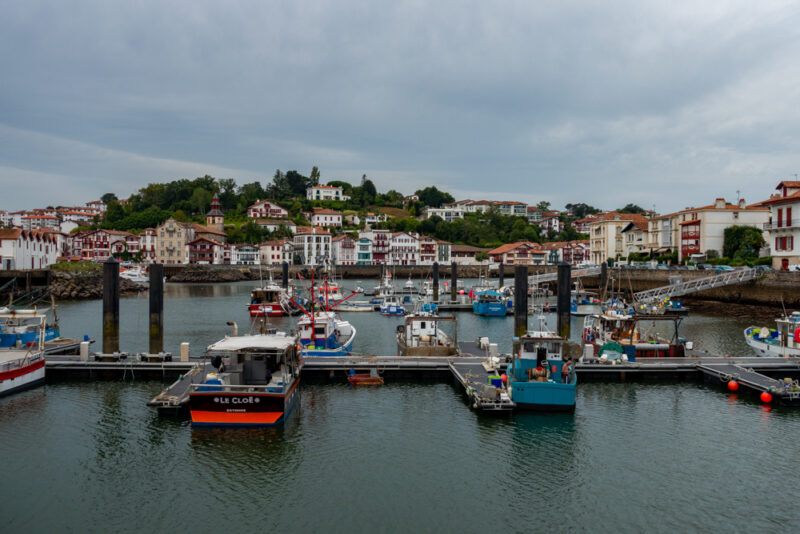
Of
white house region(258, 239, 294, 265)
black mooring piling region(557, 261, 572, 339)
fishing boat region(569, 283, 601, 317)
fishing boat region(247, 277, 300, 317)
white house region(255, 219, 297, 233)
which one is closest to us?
black mooring piling region(557, 261, 572, 339)

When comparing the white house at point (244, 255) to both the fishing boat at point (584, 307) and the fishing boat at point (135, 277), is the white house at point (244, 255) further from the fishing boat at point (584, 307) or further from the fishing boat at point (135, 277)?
the fishing boat at point (584, 307)

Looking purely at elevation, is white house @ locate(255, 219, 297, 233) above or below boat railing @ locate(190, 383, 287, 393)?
above

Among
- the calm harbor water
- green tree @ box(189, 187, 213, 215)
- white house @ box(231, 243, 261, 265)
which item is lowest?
the calm harbor water

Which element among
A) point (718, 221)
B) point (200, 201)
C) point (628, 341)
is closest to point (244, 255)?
point (200, 201)

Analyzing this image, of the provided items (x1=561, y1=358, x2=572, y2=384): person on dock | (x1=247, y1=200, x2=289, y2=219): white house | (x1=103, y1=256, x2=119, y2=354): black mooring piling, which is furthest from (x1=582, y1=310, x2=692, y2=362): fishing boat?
(x1=247, y1=200, x2=289, y2=219): white house

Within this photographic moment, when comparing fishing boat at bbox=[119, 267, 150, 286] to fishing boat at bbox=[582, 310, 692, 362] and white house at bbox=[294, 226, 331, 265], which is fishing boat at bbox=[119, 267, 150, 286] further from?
fishing boat at bbox=[582, 310, 692, 362]

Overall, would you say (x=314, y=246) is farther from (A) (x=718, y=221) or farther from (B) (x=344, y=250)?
(A) (x=718, y=221)

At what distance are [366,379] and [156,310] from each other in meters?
12.1

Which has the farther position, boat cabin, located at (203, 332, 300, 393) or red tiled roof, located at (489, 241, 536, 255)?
red tiled roof, located at (489, 241, 536, 255)

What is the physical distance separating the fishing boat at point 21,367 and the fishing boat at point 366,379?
13.8 metres

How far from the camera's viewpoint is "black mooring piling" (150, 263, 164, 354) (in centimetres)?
3047

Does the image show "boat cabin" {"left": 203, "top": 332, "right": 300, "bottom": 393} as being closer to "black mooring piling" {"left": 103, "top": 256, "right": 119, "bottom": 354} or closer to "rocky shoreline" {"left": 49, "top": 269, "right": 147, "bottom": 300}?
"black mooring piling" {"left": 103, "top": 256, "right": 119, "bottom": 354}

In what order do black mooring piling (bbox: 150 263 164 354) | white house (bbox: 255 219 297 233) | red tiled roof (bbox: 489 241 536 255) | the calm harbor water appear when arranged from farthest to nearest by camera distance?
white house (bbox: 255 219 297 233) → red tiled roof (bbox: 489 241 536 255) → black mooring piling (bbox: 150 263 164 354) → the calm harbor water

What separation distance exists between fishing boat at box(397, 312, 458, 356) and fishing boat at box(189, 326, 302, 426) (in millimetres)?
9366
